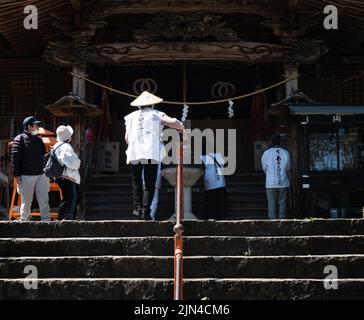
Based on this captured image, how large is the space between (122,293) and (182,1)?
293 inches

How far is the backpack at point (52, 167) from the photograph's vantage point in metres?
8.77

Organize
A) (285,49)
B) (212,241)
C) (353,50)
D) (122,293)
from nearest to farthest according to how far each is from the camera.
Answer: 1. (122,293)
2. (212,241)
3. (285,49)
4. (353,50)

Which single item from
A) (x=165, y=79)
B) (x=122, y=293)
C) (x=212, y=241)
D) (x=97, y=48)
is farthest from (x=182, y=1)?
(x=122, y=293)

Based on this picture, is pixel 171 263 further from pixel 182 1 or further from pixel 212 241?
pixel 182 1

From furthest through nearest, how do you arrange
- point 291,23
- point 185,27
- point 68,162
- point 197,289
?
1. point 185,27
2. point 291,23
3. point 68,162
4. point 197,289

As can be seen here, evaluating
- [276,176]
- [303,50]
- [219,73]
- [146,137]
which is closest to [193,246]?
[146,137]

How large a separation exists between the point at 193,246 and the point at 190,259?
→ 32 cm

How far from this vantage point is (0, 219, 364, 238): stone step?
737 centimetres

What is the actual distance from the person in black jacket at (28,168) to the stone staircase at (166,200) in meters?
3.24

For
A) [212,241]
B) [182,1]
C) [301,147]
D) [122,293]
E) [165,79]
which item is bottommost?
[122,293]

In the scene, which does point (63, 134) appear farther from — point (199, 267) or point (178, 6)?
point (178, 6)

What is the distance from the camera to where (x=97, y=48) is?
12094mm

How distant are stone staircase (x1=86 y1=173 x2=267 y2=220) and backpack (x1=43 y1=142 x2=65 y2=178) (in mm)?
3321

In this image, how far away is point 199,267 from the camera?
6.83m
